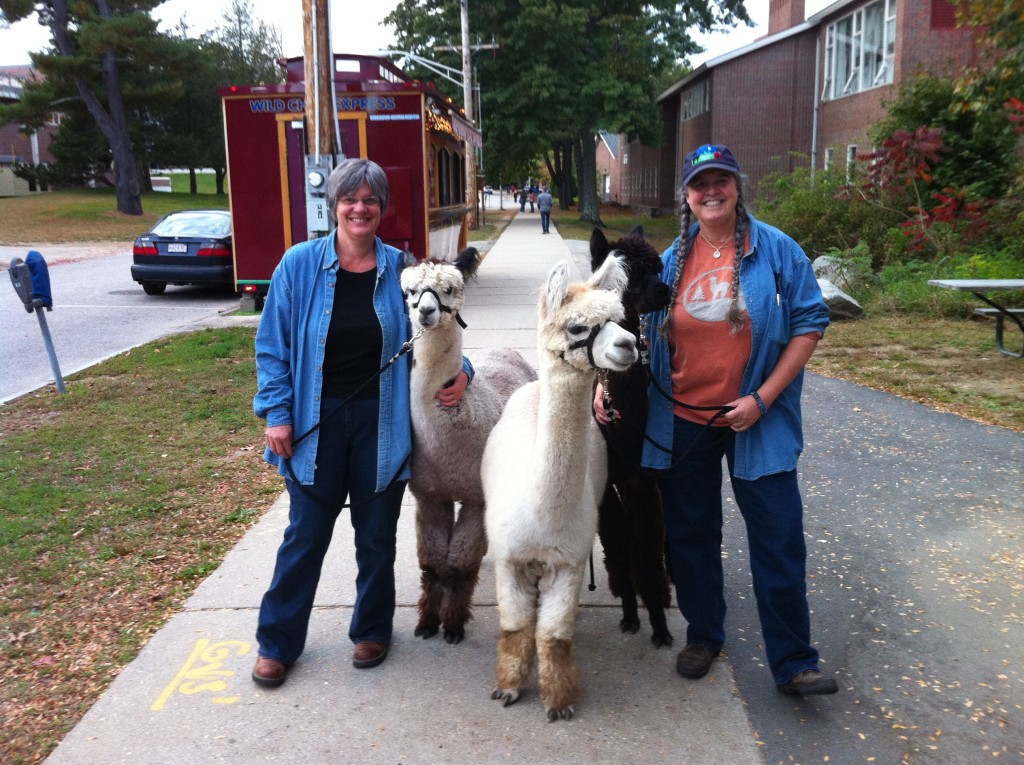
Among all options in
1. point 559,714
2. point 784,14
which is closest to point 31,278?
point 559,714

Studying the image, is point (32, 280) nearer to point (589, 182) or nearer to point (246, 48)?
point (589, 182)

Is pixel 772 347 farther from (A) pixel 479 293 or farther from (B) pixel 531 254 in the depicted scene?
(B) pixel 531 254

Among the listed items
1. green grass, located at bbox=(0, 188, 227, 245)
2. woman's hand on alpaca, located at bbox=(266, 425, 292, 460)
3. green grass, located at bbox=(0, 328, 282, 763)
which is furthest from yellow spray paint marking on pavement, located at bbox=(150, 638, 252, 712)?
green grass, located at bbox=(0, 188, 227, 245)

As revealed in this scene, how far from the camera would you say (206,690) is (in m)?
3.44

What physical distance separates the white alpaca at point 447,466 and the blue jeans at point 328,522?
7.9 inches

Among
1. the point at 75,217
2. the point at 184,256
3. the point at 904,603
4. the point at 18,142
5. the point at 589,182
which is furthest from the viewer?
the point at 18,142

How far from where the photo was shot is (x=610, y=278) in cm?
318

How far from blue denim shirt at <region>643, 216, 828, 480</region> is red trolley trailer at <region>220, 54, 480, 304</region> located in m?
9.31

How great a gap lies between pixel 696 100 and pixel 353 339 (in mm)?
34411

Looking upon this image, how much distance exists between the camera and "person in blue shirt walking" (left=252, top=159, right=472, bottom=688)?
3350 millimetres

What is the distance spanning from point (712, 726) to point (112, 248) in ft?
92.8

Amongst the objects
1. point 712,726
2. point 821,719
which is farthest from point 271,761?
point 821,719

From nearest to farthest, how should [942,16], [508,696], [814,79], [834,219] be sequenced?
[508,696], [834,219], [942,16], [814,79]

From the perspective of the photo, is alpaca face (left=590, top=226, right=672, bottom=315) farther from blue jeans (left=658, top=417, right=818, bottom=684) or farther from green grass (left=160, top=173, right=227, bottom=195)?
green grass (left=160, top=173, right=227, bottom=195)
